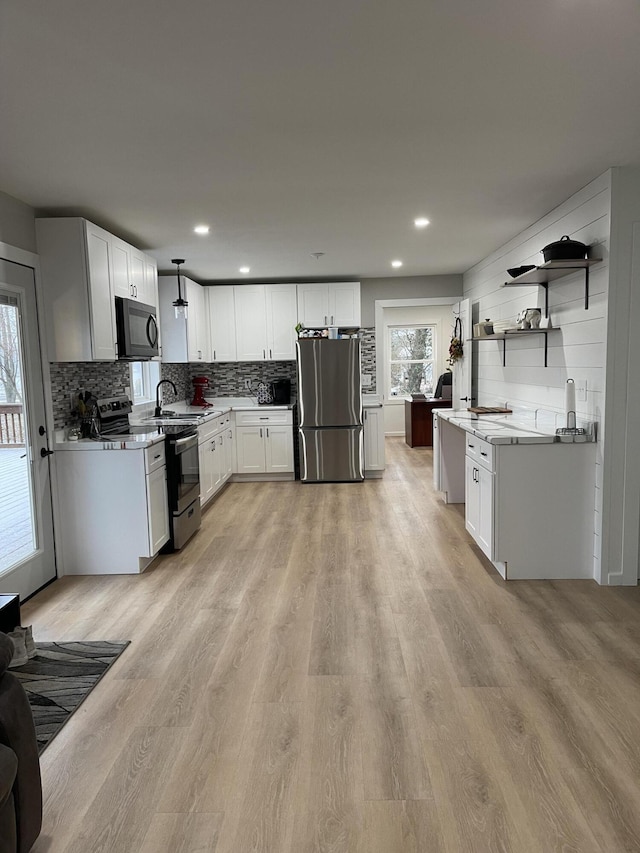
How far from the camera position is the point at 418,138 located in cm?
268

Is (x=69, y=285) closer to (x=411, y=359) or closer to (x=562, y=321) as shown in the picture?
(x=562, y=321)

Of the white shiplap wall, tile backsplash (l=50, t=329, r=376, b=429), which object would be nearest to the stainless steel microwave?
tile backsplash (l=50, t=329, r=376, b=429)

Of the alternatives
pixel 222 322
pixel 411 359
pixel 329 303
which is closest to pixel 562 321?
pixel 329 303

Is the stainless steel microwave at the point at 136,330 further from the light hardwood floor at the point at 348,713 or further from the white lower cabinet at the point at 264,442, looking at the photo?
the white lower cabinet at the point at 264,442

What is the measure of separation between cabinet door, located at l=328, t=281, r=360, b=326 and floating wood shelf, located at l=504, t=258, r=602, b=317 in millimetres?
2896

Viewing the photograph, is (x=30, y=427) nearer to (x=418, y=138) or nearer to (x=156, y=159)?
(x=156, y=159)

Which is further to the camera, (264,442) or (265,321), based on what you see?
(265,321)

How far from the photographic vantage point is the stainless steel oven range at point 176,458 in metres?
4.27

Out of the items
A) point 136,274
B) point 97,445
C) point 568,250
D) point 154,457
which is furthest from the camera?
point 136,274

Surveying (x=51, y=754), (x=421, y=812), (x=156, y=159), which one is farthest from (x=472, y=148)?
(x=51, y=754)

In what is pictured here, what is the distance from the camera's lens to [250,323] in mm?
6938

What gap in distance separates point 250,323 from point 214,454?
1883mm

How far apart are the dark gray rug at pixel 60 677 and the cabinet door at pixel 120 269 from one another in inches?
96.4

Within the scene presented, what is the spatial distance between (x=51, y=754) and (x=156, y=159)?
2.62m
